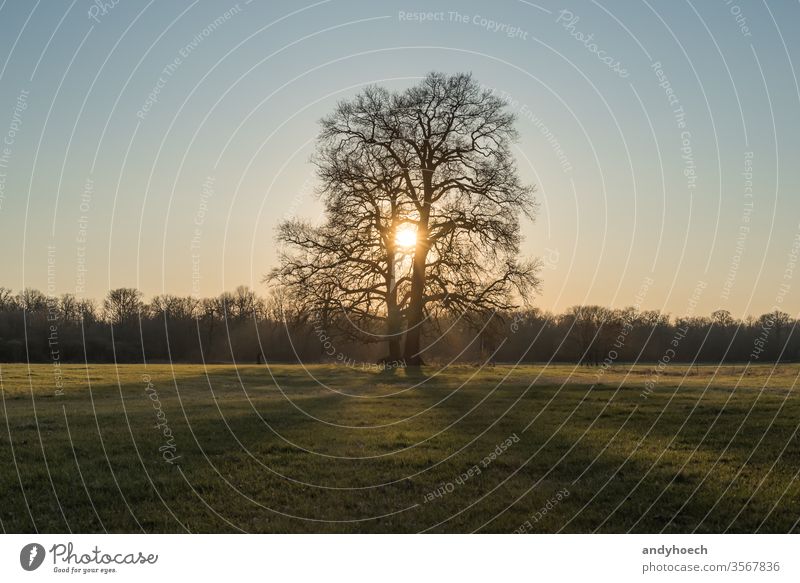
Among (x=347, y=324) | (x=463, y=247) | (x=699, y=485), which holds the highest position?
(x=463, y=247)

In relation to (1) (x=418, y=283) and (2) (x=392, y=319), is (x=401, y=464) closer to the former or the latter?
(1) (x=418, y=283)

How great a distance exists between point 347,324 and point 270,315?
167ft

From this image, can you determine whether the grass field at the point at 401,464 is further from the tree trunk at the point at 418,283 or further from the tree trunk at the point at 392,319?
the tree trunk at the point at 392,319

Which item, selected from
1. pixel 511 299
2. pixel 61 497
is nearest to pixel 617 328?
pixel 511 299

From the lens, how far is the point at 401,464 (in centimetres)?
1492

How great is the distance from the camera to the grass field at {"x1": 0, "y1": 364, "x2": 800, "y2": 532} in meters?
11.2

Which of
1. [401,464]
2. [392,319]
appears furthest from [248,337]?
[401,464]

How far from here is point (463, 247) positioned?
143ft

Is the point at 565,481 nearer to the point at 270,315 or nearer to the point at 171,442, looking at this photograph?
the point at 171,442

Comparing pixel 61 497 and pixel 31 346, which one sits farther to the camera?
pixel 31 346
